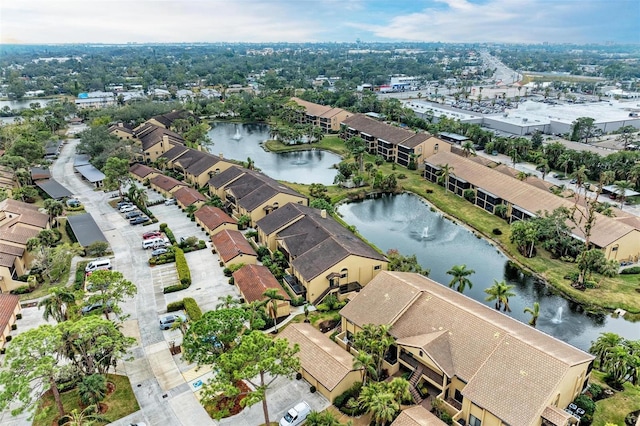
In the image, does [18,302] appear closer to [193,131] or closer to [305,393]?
[305,393]

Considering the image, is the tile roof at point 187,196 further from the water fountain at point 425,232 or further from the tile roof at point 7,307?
the water fountain at point 425,232

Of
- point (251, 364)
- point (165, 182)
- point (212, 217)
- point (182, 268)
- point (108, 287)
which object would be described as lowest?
point (182, 268)

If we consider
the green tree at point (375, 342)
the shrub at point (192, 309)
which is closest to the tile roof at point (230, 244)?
the shrub at point (192, 309)

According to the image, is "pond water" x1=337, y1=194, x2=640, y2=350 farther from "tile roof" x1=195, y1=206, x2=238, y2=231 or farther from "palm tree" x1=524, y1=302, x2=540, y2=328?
"tile roof" x1=195, y1=206, x2=238, y2=231

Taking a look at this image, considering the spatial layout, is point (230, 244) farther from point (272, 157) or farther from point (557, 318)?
point (272, 157)

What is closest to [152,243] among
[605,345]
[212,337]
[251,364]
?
[212,337]

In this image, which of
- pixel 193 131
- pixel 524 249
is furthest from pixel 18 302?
pixel 193 131
